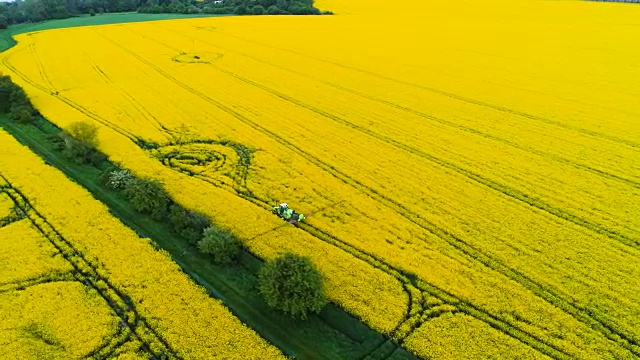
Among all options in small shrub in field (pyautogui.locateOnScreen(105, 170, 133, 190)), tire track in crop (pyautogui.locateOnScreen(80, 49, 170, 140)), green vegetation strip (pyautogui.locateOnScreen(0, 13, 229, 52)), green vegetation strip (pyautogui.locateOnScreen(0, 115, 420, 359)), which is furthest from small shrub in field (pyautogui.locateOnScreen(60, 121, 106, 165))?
green vegetation strip (pyautogui.locateOnScreen(0, 13, 229, 52))

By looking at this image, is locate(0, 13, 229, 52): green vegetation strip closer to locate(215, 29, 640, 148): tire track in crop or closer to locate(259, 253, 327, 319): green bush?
A: locate(215, 29, 640, 148): tire track in crop

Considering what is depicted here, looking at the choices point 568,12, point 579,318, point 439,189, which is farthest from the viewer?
point 568,12

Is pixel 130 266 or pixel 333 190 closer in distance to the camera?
pixel 130 266

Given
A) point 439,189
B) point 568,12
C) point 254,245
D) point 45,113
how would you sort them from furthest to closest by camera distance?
point 568,12 < point 45,113 < point 439,189 < point 254,245

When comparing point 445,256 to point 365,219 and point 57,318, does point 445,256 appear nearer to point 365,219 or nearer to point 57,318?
point 365,219

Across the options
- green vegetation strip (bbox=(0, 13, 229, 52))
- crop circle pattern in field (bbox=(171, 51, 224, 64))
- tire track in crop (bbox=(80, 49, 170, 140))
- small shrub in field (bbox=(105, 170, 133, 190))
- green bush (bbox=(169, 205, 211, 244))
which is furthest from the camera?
green vegetation strip (bbox=(0, 13, 229, 52))

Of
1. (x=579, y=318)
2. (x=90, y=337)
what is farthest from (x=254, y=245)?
(x=579, y=318)
